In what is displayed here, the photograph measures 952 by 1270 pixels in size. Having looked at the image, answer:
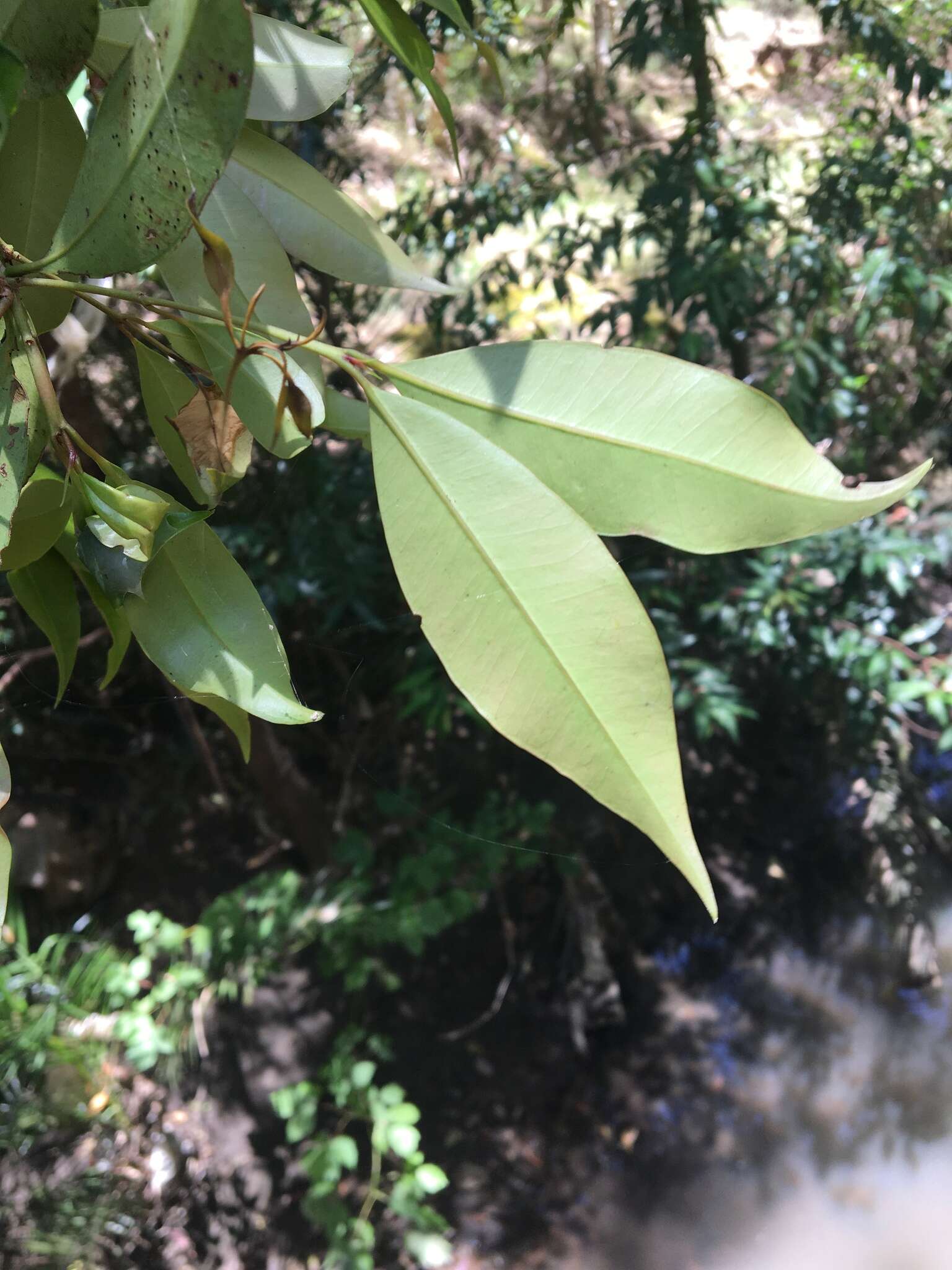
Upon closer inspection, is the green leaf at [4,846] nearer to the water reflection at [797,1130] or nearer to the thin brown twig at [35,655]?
the thin brown twig at [35,655]

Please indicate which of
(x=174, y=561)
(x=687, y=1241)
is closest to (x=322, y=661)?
(x=174, y=561)

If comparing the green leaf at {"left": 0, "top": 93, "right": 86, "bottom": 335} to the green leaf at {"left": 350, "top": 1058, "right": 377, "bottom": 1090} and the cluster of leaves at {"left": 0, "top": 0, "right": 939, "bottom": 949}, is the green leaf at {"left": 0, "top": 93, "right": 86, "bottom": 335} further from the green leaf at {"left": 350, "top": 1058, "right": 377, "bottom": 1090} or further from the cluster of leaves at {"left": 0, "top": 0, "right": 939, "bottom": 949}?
the green leaf at {"left": 350, "top": 1058, "right": 377, "bottom": 1090}

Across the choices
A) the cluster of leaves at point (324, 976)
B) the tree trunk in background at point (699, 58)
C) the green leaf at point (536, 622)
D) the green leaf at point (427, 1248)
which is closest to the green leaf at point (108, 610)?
the green leaf at point (536, 622)

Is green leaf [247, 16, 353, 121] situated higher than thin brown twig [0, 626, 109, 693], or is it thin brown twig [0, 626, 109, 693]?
green leaf [247, 16, 353, 121]

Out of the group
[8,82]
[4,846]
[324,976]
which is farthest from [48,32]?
[324,976]

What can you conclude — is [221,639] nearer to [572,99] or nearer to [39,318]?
[39,318]

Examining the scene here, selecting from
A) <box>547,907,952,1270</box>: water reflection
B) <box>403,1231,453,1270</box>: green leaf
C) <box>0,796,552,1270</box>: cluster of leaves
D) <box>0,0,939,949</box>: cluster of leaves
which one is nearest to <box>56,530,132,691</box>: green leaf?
<box>0,0,939,949</box>: cluster of leaves
